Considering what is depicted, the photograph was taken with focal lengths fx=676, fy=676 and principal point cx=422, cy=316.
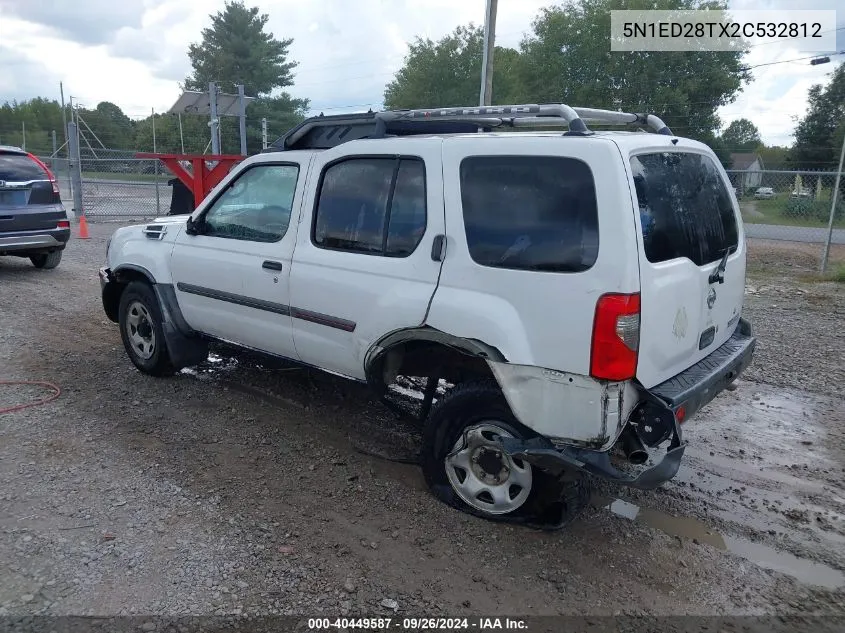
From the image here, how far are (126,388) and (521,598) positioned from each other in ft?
12.2

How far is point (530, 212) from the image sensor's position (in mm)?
3217

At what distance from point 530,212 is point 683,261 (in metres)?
0.80

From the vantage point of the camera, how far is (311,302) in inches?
162

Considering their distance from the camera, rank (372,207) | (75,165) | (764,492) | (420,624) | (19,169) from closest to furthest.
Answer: (420,624) < (372,207) < (764,492) < (19,169) < (75,165)

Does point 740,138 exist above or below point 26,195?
above

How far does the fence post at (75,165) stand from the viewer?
15852mm

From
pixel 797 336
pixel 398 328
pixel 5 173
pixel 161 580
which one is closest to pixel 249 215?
pixel 398 328

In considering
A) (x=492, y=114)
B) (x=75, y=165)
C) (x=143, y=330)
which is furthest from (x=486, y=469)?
(x=75, y=165)

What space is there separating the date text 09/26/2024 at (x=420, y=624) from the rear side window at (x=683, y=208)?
1.72 meters

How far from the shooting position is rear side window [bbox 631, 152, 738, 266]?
3.14m

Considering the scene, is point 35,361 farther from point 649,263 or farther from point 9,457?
point 649,263

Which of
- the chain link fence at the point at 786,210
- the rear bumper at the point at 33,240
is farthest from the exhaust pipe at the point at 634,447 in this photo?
the chain link fence at the point at 786,210

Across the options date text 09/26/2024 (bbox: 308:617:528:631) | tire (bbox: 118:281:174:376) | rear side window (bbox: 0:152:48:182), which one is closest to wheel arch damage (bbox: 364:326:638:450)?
date text 09/26/2024 (bbox: 308:617:528:631)

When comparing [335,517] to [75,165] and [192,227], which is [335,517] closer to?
[192,227]
